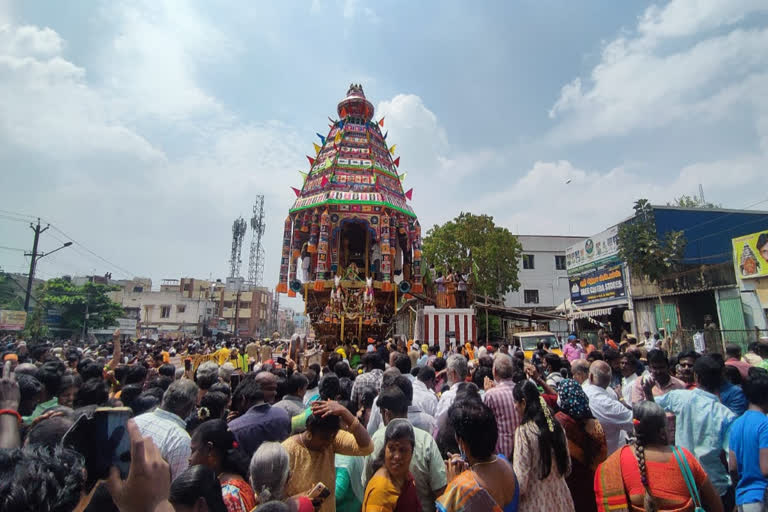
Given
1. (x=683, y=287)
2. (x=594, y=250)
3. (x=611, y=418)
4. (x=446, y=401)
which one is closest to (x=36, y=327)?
(x=446, y=401)

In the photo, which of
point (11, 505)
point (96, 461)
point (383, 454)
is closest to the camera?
point (11, 505)

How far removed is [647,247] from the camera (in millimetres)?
18359

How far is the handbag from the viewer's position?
2275mm

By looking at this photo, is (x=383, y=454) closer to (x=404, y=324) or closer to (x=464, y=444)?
(x=464, y=444)

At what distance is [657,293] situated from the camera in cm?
1842

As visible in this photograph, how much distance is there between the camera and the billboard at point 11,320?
27.2 meters

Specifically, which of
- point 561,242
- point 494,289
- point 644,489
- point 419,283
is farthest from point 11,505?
point 561,242

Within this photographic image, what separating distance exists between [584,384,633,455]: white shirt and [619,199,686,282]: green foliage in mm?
17525

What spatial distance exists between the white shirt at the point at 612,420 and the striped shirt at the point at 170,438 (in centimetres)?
340

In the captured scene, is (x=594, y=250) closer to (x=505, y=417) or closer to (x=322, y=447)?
(x=505, y=417)

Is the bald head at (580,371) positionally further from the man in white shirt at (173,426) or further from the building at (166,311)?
the building at (166,311)

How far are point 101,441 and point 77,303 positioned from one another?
4069 centimetres

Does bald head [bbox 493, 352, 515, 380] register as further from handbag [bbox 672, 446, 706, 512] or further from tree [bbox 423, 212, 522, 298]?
tree [bbox 423, 212, 522, 298]

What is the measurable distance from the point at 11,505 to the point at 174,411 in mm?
2299
